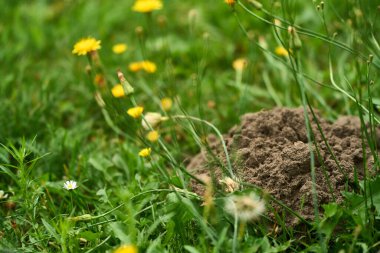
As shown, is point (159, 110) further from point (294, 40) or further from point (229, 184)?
point (294, 40)

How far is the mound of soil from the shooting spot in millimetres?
1711

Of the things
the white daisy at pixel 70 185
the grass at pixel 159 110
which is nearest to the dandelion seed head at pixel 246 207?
the grass at pixel 159 110

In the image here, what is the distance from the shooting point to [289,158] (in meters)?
1.77

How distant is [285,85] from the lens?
2.69 m

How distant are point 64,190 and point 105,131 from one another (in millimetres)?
619

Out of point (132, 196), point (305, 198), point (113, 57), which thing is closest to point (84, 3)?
point (113, 57)

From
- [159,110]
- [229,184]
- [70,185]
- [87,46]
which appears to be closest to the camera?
[229,184]

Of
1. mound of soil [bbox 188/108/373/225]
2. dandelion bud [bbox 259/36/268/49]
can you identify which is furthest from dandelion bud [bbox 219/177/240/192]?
dandelion bud [bbox 259/36/268/49]

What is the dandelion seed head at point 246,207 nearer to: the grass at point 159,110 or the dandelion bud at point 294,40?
the grass at point 159,110

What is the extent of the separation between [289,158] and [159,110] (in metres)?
0.99

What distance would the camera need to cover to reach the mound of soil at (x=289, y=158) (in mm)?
1711

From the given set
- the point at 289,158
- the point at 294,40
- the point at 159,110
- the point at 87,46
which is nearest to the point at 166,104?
the point at 159,110

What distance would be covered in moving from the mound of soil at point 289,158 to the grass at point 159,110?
65mm

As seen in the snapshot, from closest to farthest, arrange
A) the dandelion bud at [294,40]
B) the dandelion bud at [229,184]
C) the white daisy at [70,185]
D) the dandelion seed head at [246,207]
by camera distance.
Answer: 1. the dandelion seed head at [246,207]
2. the dandelion bud at [294,40]
3. the dandelion bud at [229,184]
4. the white daisy at [70,185]
